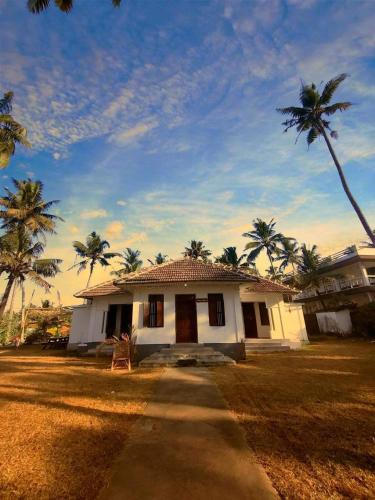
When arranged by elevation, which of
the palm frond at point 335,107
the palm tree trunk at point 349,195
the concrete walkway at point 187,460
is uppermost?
the palm frond at point 335,107

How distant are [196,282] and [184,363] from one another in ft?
12.8

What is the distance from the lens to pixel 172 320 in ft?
41.9

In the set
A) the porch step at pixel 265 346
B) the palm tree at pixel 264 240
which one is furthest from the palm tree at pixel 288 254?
the porch step at pixel 265 346

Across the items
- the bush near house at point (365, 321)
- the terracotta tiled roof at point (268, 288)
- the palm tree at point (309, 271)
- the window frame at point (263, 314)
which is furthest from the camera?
the palm tree at point (309, 271)

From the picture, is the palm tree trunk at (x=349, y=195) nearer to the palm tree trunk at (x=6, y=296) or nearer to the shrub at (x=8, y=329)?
the palm tree trunk at (x=6, y=296)

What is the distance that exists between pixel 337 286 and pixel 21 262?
1222 inches

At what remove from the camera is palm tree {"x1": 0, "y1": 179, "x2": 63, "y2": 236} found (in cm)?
2225

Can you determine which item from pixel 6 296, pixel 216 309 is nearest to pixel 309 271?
pixel 216 309

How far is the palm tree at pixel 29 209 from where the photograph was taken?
22.2 meters

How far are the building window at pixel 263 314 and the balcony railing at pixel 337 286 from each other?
12.7 metres

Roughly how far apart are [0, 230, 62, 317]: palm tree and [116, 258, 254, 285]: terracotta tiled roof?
45.6 ft

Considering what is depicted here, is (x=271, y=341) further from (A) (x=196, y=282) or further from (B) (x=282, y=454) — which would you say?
(B) (x=282, y=454)

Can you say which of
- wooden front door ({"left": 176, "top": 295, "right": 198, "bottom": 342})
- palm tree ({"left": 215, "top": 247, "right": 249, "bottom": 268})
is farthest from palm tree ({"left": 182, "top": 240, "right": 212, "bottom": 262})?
wooden front door ({"left": 176, "top": 295, "right": 198, "bottom": 342})

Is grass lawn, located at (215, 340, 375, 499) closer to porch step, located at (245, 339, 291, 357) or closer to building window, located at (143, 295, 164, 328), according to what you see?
building window, located at (143, 295, 164, 328)
